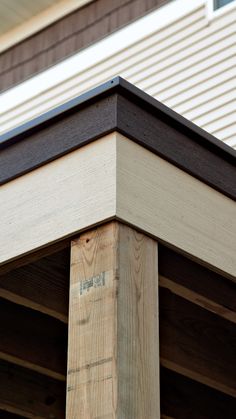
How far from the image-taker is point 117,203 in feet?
9.77

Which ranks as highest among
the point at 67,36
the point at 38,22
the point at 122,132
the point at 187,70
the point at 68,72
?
the point at 38,22

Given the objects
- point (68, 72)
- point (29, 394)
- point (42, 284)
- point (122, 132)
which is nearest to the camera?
point (122, 132)

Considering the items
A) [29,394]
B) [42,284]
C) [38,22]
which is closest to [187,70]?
[38,22]

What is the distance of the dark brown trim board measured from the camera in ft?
27.1

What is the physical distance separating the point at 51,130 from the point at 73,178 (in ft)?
0.88

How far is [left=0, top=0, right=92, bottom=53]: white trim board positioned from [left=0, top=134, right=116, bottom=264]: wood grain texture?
5.76 meters

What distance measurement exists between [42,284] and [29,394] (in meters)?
1.00

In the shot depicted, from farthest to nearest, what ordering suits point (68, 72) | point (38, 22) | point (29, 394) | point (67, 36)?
1. point (38, 22)
2. point (67, 36)
3. point (68, 72)
4. point (29, 394)

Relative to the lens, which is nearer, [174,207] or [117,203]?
[117,203]

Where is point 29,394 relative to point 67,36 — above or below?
below

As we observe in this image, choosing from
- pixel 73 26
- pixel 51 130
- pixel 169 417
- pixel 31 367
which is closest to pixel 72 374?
pixel 51 130

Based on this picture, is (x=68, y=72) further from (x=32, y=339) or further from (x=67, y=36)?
(x=32, y=339)

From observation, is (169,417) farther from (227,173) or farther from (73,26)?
(73,26)

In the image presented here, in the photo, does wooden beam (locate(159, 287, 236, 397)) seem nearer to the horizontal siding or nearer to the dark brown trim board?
the horizontal siding
